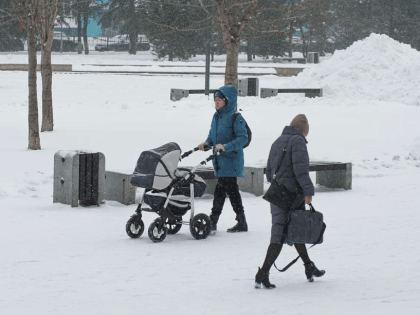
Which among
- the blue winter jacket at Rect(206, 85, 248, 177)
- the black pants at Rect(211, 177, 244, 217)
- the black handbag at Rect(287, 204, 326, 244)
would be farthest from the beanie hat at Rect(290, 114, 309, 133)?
the black pants at Rect(211, 177, 244, 217)

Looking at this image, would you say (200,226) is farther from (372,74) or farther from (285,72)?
(285,72)

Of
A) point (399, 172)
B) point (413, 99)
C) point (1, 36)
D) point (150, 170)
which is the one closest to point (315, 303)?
point (150, 170)

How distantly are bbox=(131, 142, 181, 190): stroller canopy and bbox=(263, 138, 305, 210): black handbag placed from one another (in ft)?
5.86

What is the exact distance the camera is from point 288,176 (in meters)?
5.58

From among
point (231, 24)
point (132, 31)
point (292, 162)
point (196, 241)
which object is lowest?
point (196, 241)

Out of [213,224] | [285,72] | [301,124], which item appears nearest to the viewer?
[301,124]

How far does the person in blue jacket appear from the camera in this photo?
7355mm

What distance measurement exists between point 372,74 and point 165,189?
21712mm

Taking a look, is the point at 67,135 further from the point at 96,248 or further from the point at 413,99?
the point at 413,99

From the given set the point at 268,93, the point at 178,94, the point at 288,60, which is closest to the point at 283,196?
the point at 178,94

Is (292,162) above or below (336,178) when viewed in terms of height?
above

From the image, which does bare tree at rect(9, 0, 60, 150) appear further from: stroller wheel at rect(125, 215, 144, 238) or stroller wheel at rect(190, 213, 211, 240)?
stroller wheel at rect(190, 213, 211, 240)

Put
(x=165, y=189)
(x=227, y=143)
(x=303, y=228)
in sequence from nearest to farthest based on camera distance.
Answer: (x=303, y=228), (x=165, y=189), (x=227, y=143)

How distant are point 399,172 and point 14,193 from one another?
6934mm
